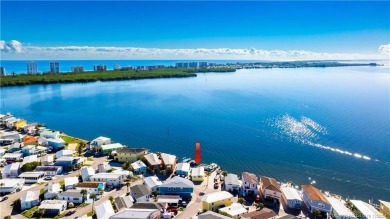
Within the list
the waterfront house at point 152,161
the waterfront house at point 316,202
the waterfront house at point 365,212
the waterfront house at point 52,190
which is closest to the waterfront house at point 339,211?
the waterfront house at point 316,202

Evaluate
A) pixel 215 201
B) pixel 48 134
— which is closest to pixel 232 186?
pixel 215 201

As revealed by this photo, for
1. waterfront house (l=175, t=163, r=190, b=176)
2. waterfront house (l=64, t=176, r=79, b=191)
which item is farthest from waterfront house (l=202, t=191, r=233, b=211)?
waterfront house (l=64, t=176, r=79, b=191)

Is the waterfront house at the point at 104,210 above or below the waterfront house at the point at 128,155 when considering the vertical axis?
below

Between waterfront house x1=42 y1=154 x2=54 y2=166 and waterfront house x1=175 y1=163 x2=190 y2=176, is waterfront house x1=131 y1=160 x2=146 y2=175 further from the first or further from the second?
waterfront house x1=42 y1=154 x2=54 y2=166

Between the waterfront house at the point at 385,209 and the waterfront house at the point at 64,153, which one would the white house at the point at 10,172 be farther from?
the waterfront house at the point at 385,209

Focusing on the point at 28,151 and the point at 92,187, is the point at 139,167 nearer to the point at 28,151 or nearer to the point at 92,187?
the point at 92,187
